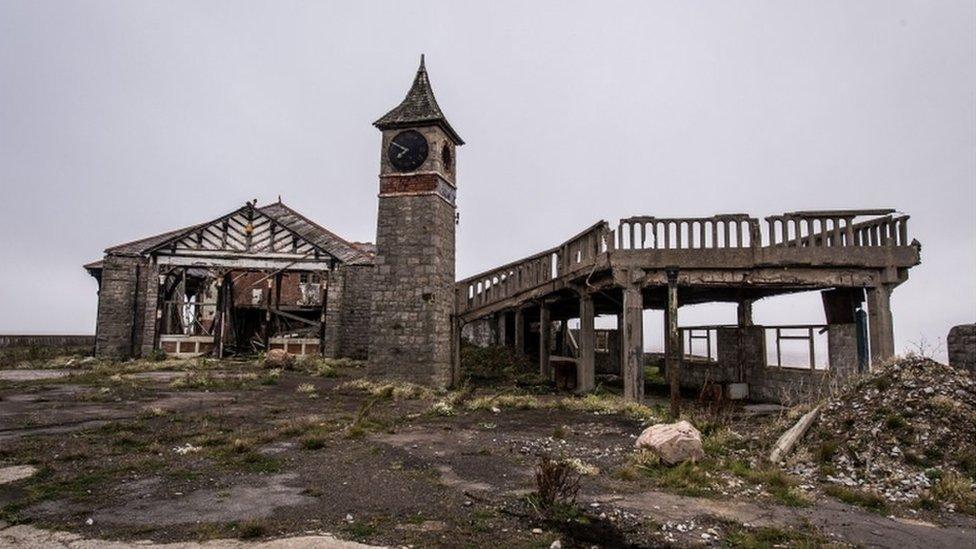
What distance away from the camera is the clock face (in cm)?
1630

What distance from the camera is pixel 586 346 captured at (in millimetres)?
15031

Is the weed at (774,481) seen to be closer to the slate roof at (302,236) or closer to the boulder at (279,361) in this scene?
the boulder at (279,361)

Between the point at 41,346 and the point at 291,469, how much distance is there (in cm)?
2944

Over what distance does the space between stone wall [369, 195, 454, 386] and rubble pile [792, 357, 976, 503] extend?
991 centimetres

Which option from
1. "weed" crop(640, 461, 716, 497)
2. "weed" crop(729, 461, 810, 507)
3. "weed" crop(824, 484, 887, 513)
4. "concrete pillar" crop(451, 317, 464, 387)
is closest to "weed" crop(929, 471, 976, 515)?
"weed" crop(824, 484, 887, 513)

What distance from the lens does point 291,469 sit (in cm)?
696

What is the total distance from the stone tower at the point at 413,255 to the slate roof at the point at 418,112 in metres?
0.03

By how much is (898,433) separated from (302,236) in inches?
923

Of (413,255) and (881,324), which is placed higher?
(413,255)

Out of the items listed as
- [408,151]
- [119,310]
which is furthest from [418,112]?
[119,310]

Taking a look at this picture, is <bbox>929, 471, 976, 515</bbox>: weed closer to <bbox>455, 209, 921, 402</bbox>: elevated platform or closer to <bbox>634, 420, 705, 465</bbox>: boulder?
<bbox>634, 420, 705, 465</bbox>: boulder

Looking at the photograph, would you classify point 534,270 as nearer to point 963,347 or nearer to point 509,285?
point 509,285

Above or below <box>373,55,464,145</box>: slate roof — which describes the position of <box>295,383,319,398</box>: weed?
below

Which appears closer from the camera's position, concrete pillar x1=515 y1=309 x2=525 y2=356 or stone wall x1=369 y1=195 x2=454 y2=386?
stone wall x1=369 y1=195 x2=454 y2=386
